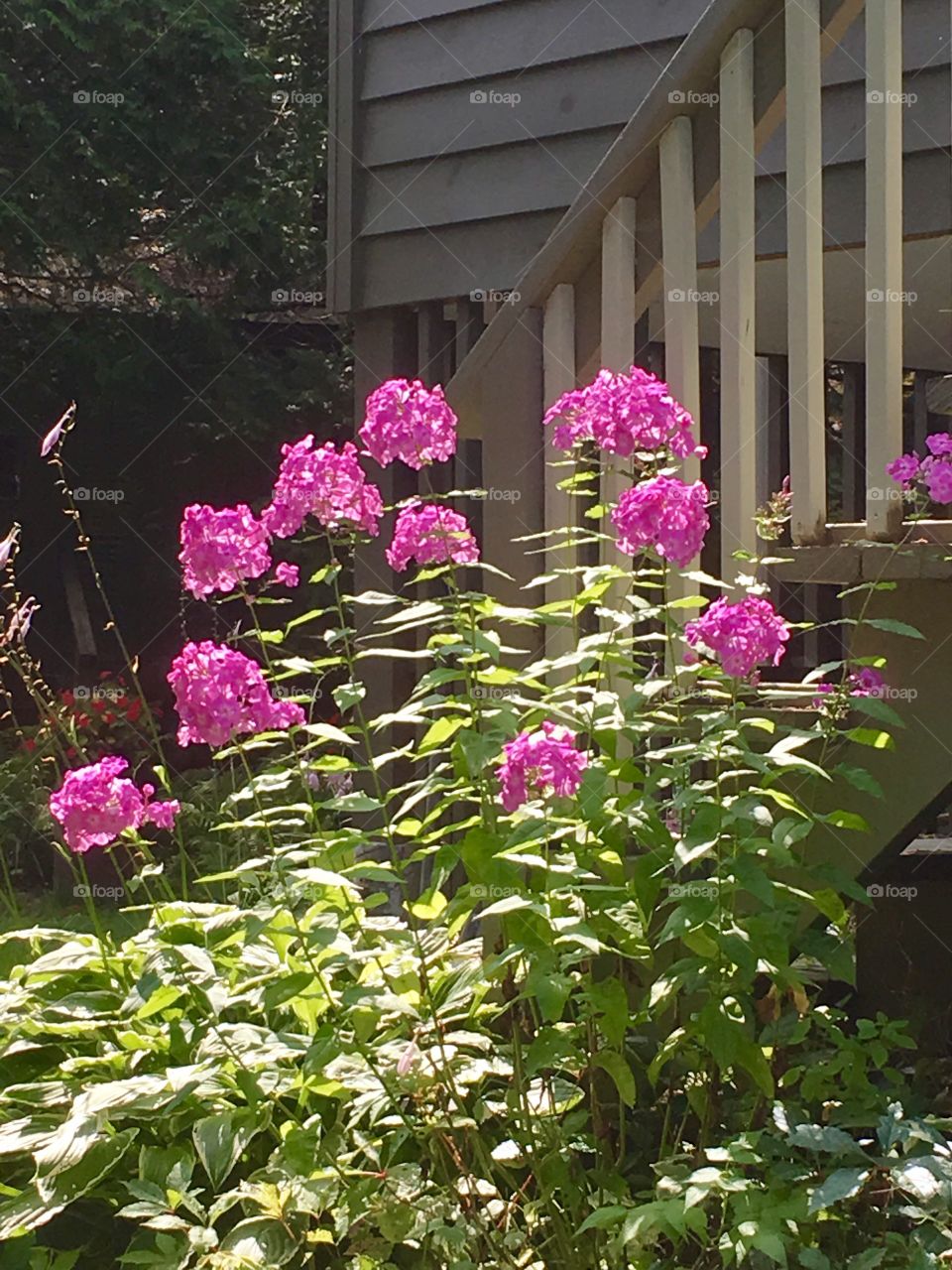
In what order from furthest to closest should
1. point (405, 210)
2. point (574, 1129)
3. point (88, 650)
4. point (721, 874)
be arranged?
1. point (88, 650)
2. point (405, 210)
3. point (574, 1129)
4. point (721, 874)

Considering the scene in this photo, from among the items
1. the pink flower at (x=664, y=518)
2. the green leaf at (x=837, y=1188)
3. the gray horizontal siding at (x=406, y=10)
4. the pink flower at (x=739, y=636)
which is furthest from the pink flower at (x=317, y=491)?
the gray horizontal siding at (x=406, y=10)

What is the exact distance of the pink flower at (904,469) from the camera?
241 cm

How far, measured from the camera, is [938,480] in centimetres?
242

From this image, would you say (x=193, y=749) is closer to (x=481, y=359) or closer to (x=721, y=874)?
(x=481, y=359)

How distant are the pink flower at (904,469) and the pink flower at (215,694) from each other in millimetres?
996

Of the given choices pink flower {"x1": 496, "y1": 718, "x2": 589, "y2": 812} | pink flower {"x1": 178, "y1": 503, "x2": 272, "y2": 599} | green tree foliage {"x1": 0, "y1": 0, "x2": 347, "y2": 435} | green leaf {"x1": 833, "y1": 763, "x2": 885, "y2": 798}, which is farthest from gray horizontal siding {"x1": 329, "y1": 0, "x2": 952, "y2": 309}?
green tree foliage {"x1": 0, "y1": 0, "x2": 347, "y2": 435}

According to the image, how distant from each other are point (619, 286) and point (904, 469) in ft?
2.07

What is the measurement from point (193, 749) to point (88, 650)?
0.97m

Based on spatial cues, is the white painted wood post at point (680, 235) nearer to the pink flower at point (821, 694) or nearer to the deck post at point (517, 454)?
the deck post at point (517, 454)

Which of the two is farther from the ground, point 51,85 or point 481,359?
point 51,85

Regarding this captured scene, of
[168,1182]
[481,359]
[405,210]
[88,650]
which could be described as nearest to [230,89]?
[88,650]

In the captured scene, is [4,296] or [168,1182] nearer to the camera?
[168,1182]

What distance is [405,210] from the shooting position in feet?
18.0

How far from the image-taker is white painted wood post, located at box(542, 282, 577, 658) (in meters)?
2.84
